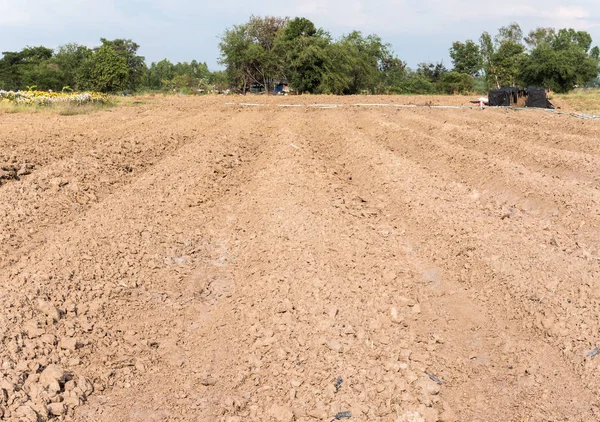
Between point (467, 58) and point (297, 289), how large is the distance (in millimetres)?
60232

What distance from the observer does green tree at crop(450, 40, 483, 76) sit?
200 feet

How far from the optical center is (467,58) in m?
60.8

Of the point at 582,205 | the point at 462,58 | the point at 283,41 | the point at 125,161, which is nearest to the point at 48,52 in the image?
the point at 283,41

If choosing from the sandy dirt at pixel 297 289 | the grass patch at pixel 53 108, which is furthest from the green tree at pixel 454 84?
the sandy dirt at pixel 297 289

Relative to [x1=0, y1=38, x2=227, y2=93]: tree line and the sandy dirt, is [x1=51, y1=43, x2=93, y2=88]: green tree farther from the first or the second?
the sandy dirt

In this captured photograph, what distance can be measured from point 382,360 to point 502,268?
2.07 meters

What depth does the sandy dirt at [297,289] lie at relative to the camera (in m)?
4.04

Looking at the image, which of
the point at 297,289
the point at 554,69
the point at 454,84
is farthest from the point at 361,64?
the point at 297,289

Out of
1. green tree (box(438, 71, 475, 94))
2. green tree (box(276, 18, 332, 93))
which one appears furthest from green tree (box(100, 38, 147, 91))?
green tree (box(438, 71, 475, 94))

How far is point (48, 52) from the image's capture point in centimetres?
6794

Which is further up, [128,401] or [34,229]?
[34,229]

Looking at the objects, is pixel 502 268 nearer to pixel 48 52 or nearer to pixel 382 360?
pixel 382 360

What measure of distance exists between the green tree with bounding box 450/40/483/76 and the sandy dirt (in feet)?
175

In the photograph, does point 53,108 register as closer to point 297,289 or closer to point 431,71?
point 297,289
